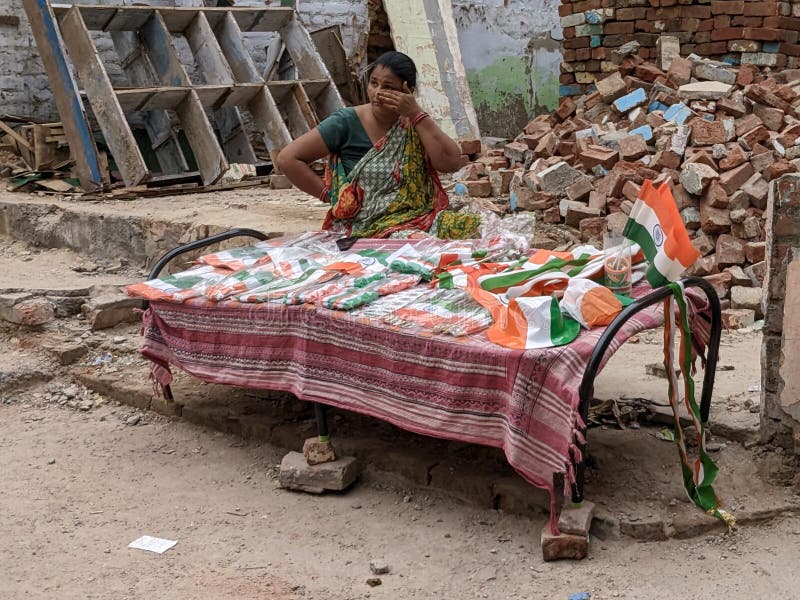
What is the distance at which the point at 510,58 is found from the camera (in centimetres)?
1063

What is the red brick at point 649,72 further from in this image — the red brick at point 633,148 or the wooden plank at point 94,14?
the wooden plank at point 94,14

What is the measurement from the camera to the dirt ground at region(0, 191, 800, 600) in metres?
2.62

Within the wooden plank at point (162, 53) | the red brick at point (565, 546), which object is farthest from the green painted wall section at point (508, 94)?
the red brick at point (565, 546)

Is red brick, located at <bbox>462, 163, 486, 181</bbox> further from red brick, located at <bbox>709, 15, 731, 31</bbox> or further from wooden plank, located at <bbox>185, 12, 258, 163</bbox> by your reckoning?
red brick, located at <bbox>709, 15, 731, 31</bbox>

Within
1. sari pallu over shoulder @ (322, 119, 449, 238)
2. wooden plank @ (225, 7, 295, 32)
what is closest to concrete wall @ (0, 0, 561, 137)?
wooden plank @ (225, 7, 295, 32)

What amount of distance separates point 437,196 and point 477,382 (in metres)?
1.58

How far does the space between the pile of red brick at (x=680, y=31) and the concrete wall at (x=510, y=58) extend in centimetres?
243

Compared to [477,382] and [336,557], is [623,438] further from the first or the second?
[336,557]

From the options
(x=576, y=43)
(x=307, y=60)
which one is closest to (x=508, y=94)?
(x=576, y=43)

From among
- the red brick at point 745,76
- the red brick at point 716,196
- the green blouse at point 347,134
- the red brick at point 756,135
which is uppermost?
the green blouse at point 347,134

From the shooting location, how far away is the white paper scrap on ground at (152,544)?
9.59 ft

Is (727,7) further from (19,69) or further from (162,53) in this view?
(19,69)

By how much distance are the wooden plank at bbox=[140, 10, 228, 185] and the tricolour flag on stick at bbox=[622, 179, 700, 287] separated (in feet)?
15.8

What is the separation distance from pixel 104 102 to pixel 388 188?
3781 millimetres
